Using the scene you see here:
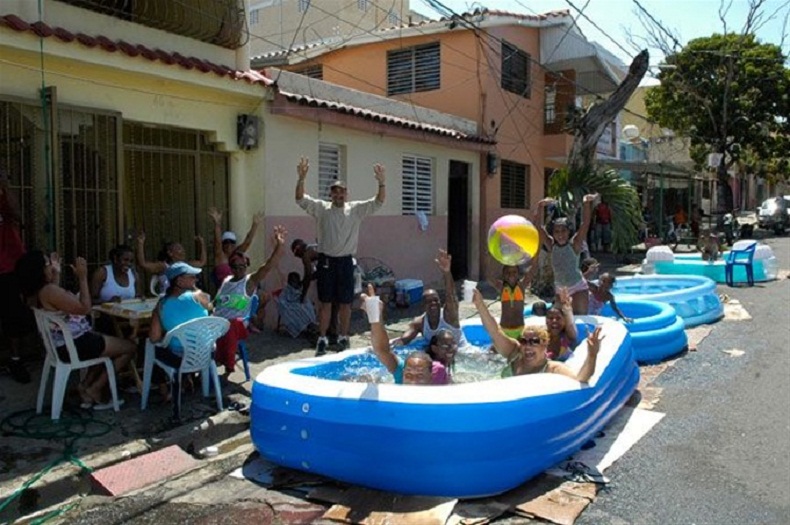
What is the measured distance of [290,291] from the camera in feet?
30.5

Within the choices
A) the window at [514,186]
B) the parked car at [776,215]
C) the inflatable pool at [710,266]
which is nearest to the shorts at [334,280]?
the window at [514,186]

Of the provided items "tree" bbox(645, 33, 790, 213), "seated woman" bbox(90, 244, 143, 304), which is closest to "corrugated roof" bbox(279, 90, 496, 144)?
"seated woman" bbox(90, 244, 143, 304)

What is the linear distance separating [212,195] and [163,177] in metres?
0.76

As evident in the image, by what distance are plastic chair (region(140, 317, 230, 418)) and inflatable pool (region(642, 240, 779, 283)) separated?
1261 centimetres

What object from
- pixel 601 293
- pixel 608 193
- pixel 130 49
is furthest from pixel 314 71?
pixel 601 293

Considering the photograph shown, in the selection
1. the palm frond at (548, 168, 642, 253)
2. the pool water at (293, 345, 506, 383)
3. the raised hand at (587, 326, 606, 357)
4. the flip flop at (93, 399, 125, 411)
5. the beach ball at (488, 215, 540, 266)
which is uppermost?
the palm frond at (548, 168, 642, 253)

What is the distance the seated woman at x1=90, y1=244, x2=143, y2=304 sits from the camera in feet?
21.7

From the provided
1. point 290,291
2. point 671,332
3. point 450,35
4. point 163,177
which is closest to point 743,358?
point 671,332

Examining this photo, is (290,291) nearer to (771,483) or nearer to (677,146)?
(771,483)

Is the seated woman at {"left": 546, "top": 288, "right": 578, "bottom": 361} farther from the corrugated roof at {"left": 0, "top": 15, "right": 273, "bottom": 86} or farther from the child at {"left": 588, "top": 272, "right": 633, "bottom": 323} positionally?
the corrugated roof at {"left": 0, "top": 15, "right": 273, "bottom": 86}

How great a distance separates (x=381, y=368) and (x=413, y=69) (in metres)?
11.7

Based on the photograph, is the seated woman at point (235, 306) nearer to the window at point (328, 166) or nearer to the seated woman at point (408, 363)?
the seated woman at point (408, 363)

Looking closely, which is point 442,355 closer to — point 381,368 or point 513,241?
point 381,368

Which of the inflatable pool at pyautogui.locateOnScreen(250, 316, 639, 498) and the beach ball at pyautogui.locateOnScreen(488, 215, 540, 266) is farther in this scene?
the beach ball at pyautogui.locateOnScreen(488, 215, 540, 266)
